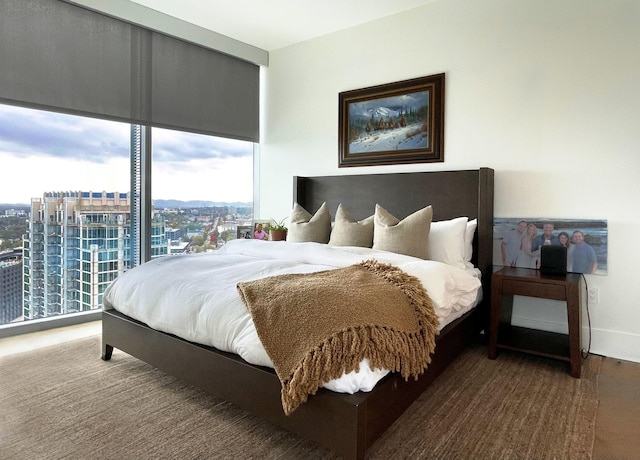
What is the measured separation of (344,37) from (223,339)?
3.43 metres

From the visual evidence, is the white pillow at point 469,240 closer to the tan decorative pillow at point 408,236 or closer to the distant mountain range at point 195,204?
the tan decorative pillow at point 408,236

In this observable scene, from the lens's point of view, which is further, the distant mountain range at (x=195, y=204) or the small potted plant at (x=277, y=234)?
the distant mountain range at (x=195, y=204)

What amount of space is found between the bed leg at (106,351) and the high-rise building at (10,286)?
124 cm

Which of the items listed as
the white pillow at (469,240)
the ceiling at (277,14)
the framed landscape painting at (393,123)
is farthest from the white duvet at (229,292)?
the ceiling at (277,14)

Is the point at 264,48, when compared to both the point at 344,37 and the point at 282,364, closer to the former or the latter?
the point at 344,37

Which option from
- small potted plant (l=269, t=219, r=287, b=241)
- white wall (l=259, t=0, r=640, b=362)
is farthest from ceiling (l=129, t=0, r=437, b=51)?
small potted plant (l=269, t=219, r=287, b=241)

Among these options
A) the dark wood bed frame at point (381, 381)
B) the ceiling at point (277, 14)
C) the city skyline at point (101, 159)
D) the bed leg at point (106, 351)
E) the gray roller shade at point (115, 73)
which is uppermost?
the ceiling at point (277, 14)

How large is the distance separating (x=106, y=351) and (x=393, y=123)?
296cm

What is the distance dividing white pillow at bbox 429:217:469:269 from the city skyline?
261cm

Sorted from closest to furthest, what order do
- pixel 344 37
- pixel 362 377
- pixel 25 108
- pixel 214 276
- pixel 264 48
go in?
pixel 362 377 → pixel 214 276 → pixel 25 108 → pixel 344 37 → pixel 264 48

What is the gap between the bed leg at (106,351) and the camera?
8.87 feet

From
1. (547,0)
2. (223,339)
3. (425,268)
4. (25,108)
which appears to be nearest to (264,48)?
(25,108)

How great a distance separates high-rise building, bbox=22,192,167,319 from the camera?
347cm

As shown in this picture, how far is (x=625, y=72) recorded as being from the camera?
2803 millimetres
